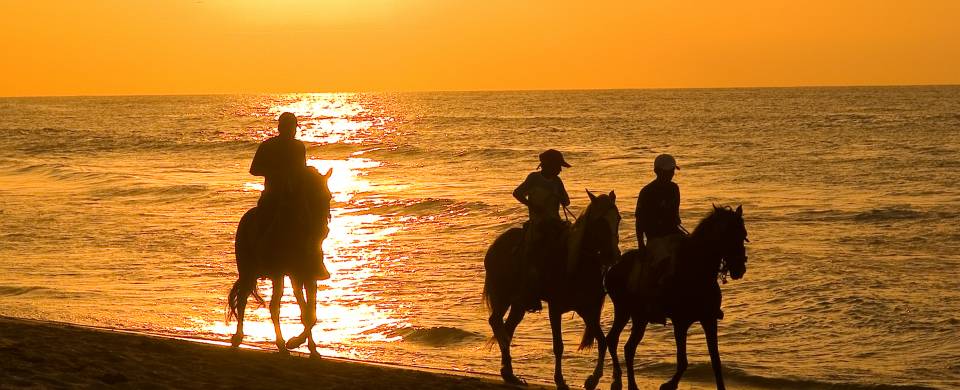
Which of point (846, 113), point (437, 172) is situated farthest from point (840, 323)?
point (846, 113)

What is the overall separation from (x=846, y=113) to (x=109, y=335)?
103272 mm

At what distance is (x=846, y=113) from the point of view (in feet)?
356

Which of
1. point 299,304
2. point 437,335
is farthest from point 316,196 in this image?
point 437,335

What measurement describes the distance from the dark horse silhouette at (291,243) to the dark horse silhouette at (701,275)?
2916 mm

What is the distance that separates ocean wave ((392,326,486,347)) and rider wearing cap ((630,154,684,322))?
222 inches

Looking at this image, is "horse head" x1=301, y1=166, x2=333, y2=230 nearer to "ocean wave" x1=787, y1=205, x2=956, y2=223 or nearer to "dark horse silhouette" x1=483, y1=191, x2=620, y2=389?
"dark horse silhouette" x1=483, y1=191, x2=620, y2=389

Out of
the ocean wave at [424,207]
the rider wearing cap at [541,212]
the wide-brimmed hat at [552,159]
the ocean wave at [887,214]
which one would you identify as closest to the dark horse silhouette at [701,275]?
the rider wearing cap at [541,212]

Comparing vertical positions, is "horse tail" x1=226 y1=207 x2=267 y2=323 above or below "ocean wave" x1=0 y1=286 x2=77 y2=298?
above

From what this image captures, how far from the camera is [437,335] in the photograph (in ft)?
52.5

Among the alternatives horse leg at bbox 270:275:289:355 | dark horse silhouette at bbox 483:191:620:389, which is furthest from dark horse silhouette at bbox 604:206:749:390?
horse leg at bbox 270:275:289:355

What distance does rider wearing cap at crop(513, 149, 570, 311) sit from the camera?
36.0ft

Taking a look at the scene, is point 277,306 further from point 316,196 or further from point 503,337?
point 503,337

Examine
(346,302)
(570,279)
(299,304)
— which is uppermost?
(570,279)

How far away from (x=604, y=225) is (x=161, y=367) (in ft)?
12.6
